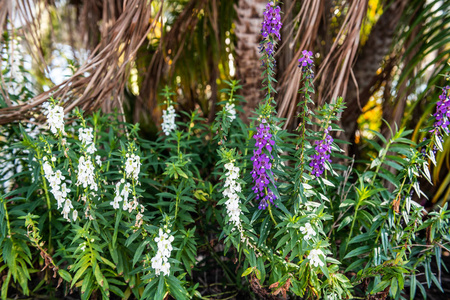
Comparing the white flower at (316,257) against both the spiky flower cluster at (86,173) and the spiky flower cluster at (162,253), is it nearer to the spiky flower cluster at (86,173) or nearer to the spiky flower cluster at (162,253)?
the spiky flower cluster at (162,253)

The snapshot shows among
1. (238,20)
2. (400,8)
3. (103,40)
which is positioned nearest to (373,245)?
(238,20)

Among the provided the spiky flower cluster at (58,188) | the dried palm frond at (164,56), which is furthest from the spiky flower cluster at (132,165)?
the dried palm frond at (164,56)

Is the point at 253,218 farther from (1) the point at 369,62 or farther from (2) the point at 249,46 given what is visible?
(1) the point at 369,62

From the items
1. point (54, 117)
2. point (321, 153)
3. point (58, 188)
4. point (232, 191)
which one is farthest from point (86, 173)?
point (321, 153)

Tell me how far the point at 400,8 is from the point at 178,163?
2.32 metres

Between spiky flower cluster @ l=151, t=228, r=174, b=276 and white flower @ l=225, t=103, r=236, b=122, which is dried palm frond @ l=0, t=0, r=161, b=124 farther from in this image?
spiky flower cluster @ l=151, t=228, r=174, b=276

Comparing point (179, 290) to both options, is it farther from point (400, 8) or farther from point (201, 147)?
point (400, 8)

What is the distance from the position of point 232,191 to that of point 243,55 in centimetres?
143

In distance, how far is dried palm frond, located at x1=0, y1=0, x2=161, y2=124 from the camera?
6.83 feet

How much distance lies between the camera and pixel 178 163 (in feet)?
5.67

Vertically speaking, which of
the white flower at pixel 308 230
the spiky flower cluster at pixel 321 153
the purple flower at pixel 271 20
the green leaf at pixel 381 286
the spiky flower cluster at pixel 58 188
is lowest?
the green leaf at pixel 381 286

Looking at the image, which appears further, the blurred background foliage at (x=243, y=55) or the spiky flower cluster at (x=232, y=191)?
the blurred background foliage at (x=243, y=55)

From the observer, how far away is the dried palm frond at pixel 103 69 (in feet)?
6.83

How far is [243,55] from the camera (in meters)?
2.63
